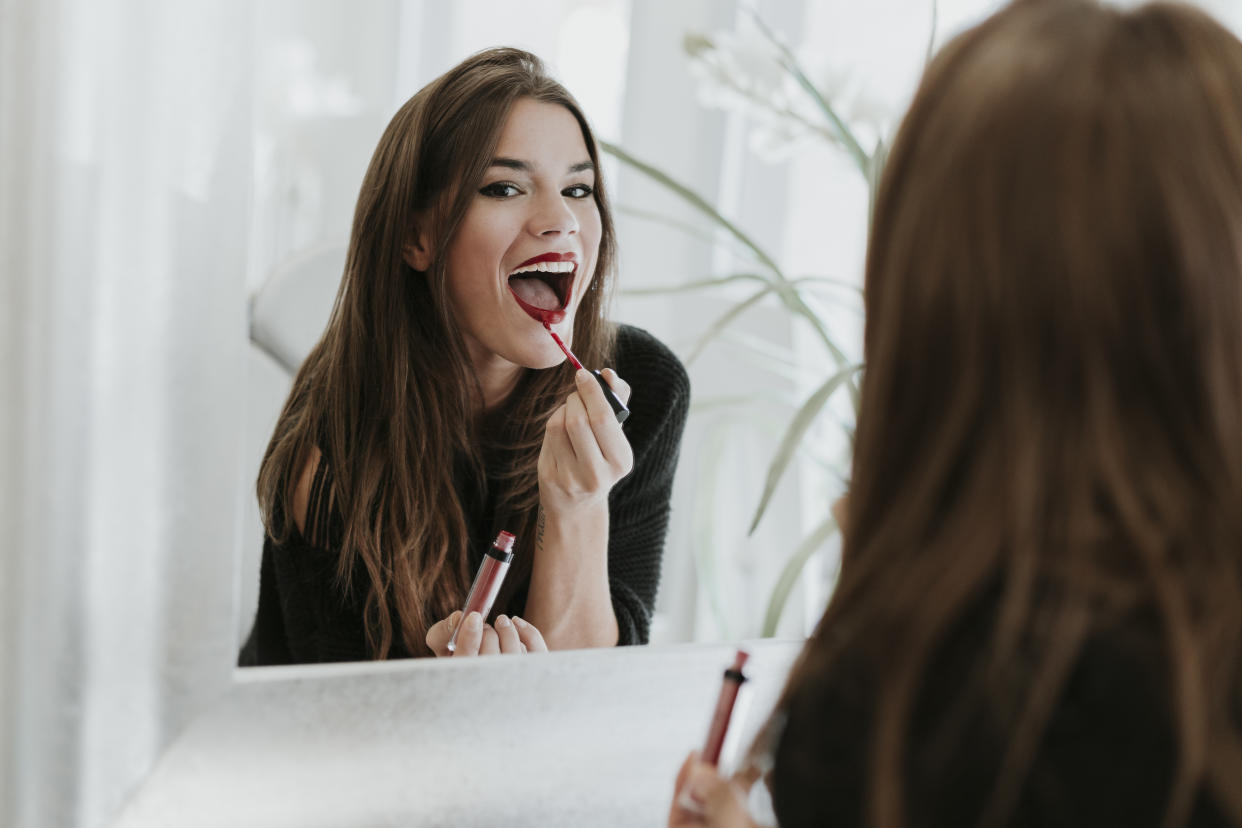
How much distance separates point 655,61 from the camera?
2.11 feet

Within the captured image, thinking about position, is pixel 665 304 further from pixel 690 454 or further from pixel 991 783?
pixel 991 783

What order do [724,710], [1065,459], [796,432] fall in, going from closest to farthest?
[1065,459] < [724,710] < [796,432]

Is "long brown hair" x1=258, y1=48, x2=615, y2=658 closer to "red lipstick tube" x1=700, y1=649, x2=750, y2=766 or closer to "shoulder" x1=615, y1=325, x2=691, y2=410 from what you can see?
"shoulder" x1=615, y1=325, x2=691, y2=410

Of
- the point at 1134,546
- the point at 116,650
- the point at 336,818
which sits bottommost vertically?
the point at 336,818

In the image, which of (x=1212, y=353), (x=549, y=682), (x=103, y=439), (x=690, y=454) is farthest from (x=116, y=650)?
(x=1212, y=353)

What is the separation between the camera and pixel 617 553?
638mm

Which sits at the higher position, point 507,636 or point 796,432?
point 796,432

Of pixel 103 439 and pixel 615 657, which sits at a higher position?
pixel 103 439

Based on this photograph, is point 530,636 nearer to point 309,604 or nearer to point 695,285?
point 309,604

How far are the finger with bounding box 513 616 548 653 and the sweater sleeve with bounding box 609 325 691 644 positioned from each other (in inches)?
2.1

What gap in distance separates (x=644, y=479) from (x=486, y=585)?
0.38 feet

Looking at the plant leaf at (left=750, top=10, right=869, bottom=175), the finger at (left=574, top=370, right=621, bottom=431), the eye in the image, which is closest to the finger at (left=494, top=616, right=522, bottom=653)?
the finger at (left=574, top=370, right=621, bottom=431)

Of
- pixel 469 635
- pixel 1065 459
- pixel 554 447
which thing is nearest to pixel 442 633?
pixel 469 635

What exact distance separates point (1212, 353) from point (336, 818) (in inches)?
18.5
